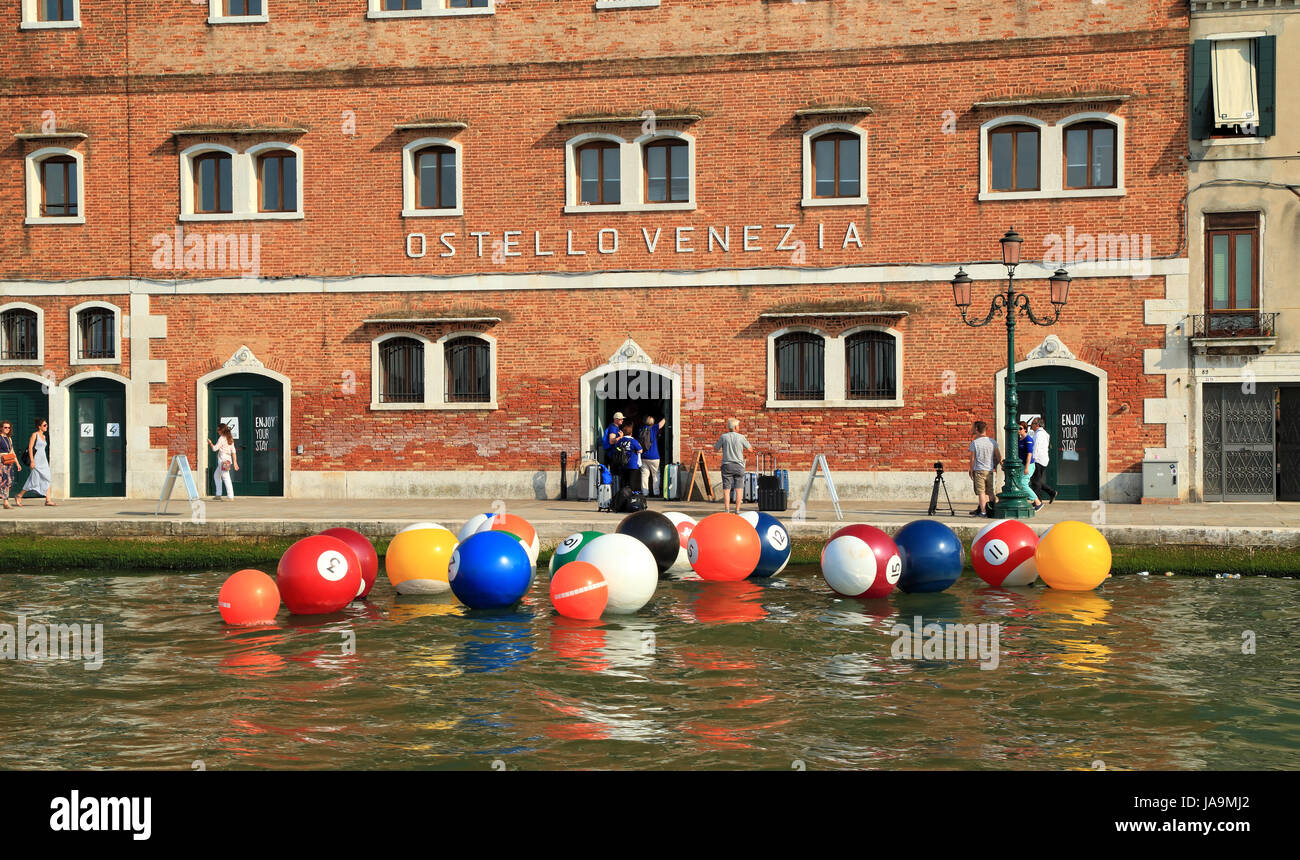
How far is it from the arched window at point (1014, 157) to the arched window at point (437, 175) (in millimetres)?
10194

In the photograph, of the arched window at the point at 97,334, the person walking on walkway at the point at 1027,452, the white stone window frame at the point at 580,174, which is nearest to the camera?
the person walking on walkway at the point at 1027,452

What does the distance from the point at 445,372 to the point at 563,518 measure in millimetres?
6337

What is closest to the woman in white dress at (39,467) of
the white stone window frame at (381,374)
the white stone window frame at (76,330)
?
the white stone window frame at (76,330)

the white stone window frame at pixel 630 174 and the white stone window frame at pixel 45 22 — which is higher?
the white stone window frame at pixel 45 22

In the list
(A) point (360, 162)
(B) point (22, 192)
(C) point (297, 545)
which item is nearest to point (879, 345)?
(A) point (360, 162)

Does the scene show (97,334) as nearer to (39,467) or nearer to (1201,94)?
(39,467)

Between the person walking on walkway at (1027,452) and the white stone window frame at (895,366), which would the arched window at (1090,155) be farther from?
the person walking on walkway at (1027,452)

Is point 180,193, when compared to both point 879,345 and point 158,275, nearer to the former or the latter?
point 158,275

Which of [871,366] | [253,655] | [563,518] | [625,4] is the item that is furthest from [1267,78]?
[253,655]

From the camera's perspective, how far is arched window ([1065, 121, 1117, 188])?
71.6ft

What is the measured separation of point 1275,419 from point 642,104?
12.7 metres

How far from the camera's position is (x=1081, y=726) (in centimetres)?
837

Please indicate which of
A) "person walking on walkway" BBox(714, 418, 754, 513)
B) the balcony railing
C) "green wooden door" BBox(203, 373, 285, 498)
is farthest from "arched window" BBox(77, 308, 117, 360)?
the balcony railing

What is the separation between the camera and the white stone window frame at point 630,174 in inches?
902
